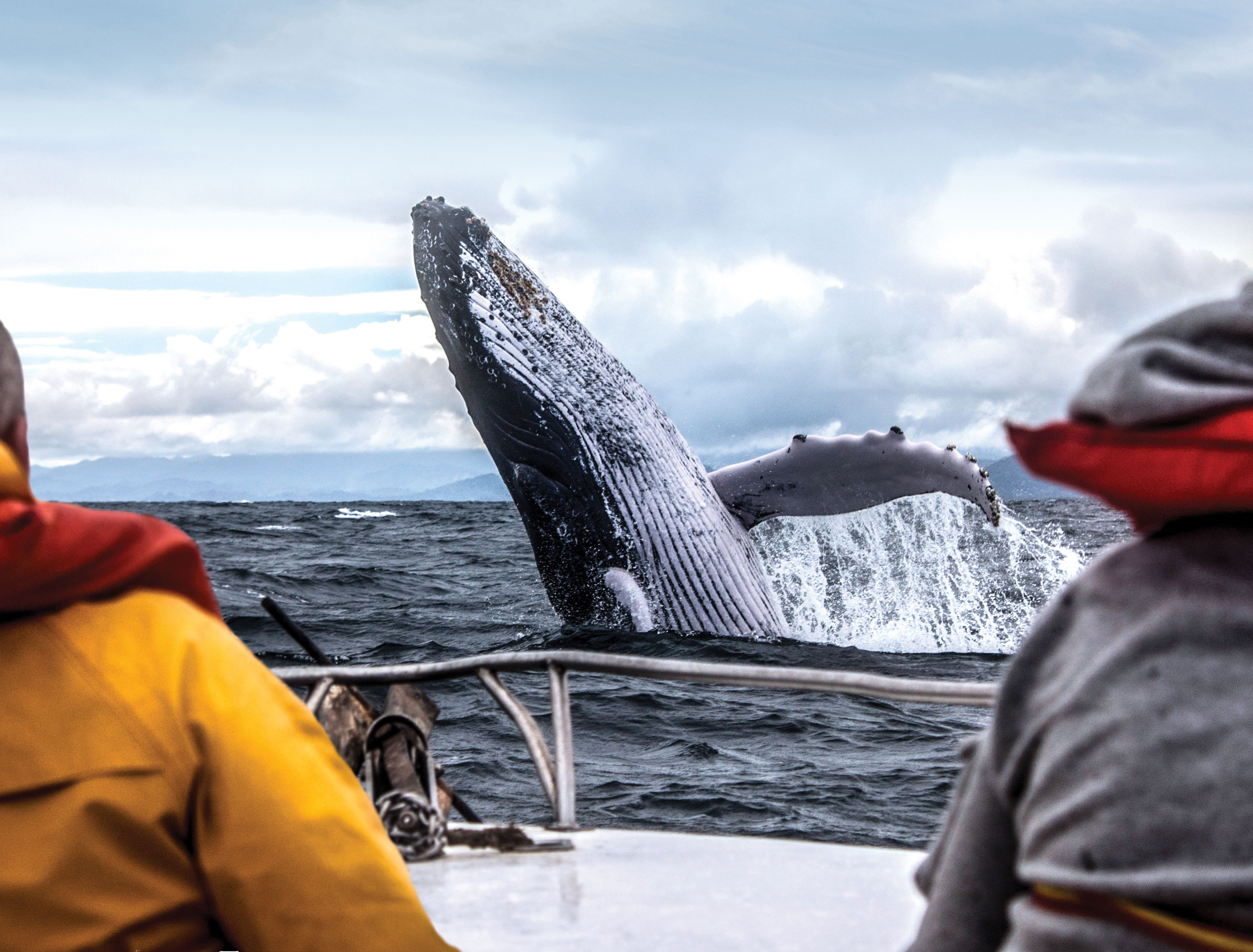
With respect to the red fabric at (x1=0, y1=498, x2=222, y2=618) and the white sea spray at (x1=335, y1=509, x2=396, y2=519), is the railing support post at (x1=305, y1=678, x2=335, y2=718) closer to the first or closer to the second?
the red fabric at (x1=0, y1=498, x2=222, y2=618)

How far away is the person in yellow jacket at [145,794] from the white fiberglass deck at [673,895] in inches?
60.3

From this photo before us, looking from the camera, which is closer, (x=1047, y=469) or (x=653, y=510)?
(x=1047, y=469)

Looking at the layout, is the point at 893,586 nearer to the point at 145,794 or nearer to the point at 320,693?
the point at 320,693

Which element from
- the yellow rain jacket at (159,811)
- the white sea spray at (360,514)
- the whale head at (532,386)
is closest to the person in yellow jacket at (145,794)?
the yellow rain jacket at (159,811)

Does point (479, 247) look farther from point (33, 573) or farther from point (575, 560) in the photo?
point (33, 573)

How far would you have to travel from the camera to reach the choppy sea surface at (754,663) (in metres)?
5.85

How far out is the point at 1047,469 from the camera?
940 mm

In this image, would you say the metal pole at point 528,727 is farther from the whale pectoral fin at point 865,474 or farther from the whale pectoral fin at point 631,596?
the whale pectoral fin at point 631,596

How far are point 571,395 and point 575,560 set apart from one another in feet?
3.89

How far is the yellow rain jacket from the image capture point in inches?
37.6

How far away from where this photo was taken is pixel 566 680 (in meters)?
3.01

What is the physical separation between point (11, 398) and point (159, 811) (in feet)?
1.20

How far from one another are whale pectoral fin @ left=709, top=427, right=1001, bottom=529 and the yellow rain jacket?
689 cm

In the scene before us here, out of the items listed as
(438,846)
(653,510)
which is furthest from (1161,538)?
(653,510)
